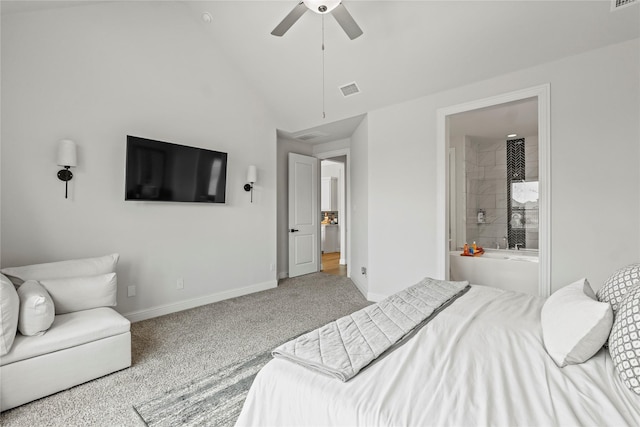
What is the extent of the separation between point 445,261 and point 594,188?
146cm

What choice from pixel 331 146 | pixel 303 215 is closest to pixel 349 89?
pixel 331 146

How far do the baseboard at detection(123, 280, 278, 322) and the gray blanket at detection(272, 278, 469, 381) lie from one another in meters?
2.76

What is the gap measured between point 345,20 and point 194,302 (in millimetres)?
3474

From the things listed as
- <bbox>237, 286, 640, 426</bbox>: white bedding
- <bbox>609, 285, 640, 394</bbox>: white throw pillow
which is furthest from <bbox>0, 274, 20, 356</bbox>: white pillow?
<bbox>609, 285, 640, 394</bbox>: white throw pillow

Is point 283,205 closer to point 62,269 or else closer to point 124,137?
point 124,137

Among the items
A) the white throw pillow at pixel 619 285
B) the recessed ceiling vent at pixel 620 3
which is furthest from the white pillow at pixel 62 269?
the recessed ceiling vent at pixel 620 3

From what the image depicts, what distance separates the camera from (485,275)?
4.12 m

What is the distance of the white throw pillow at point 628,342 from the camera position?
0.99 metres

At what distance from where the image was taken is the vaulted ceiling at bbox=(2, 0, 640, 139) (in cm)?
246

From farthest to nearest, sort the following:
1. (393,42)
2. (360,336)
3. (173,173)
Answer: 1. (173,173)
2. (393,42)
3. (360,336)

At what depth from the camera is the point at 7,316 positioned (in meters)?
1.80

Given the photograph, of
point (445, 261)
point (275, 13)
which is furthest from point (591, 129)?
point (275, 13)

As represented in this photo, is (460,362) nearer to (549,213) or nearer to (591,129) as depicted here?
(549,213)

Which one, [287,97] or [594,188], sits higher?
[287,97]
